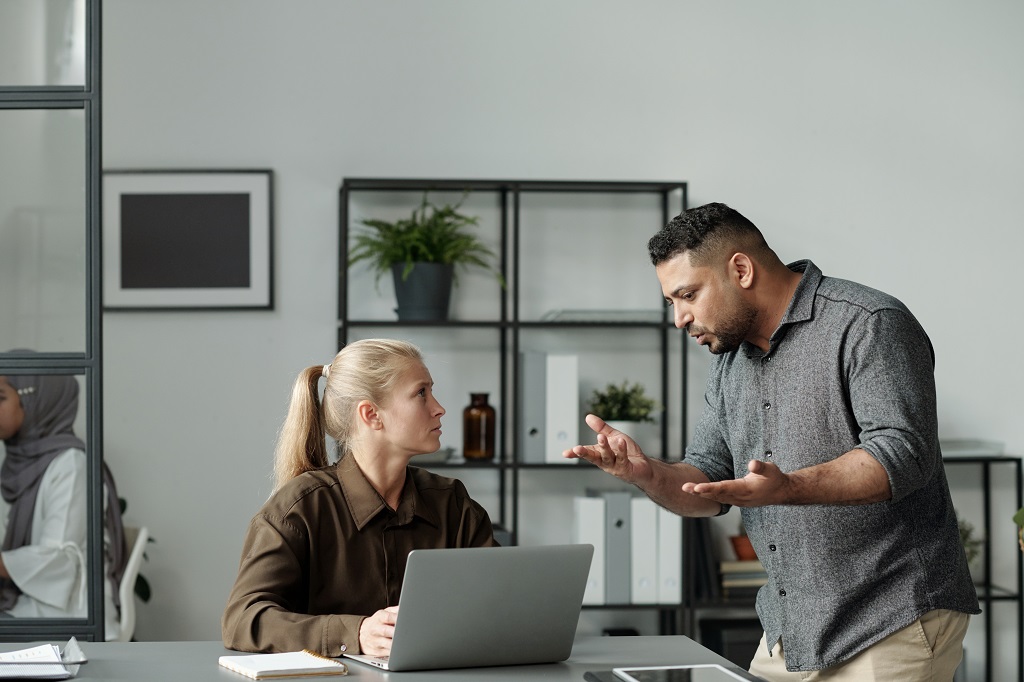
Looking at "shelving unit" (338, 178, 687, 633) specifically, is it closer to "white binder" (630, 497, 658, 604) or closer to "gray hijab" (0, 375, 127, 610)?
"white binder" (630, 497, 658, 604)

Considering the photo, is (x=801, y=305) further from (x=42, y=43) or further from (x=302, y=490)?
(x=42, y=43)

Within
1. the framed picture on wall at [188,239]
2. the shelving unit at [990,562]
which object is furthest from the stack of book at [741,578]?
the framed picture on wall at [188,239]

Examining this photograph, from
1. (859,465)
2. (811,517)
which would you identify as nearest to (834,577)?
(811,517)

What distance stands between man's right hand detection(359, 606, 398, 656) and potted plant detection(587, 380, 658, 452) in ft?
6.84

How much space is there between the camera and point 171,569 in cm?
387

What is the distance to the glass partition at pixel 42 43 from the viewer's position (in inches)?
101

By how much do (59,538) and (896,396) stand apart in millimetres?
1883

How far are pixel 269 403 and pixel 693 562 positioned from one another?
1.58m

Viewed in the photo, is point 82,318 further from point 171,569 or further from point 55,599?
point 171,569

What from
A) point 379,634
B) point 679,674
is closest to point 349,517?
point 379,634

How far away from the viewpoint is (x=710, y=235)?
2.06m

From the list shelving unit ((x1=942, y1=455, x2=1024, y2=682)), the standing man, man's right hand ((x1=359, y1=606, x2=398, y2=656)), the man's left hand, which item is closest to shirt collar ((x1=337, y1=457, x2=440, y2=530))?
man's right hand ((x1=359, y1=606, x2=398, y2=656))

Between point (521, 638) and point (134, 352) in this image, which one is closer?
point (521, 638)

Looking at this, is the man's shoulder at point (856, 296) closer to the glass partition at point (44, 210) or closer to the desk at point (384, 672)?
the desk at point (384, 672)
